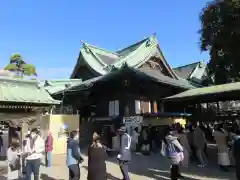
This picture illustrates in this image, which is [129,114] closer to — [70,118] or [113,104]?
[113,104]

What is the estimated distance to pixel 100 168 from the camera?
6.97 metres

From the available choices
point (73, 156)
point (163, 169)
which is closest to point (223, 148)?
point (163, 169)

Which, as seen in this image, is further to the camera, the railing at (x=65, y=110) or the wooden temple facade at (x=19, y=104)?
the railing at (x=65, y=110)

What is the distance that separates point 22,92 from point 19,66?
37819mm

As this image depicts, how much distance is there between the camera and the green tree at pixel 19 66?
44.5 meters

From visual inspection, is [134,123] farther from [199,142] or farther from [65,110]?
[65,110]

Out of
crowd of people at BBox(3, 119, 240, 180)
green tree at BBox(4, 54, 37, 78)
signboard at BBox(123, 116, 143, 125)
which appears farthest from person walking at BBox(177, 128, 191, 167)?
green tree at BBox(4, 54, 37, 78)

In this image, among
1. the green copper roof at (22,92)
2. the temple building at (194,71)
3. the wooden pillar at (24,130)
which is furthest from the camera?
the temple building at (194,71)

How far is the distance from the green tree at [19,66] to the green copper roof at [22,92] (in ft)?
119

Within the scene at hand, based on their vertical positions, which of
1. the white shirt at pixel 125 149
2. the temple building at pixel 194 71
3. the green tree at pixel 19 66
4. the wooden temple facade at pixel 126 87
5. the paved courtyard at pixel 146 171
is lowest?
the paved courtyard at pixel 146 171

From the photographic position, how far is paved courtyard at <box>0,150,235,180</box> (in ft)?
30.9

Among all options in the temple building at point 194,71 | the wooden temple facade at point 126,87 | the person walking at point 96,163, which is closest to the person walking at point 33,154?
the person walking at point 96,163

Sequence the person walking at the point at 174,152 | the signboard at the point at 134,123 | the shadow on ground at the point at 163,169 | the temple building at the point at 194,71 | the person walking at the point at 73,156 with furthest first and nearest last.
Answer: the temple building at the point at 194,71, the signboard at the point at 134,123, the shadow on ground at the point at 163,169, the person walking at the point at 174,152, the person walking at the point at 73,156

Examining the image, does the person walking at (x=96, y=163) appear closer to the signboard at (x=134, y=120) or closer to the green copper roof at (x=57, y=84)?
the signboard at (x=134, y=120)
